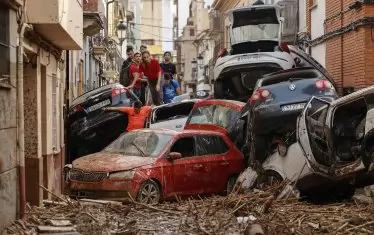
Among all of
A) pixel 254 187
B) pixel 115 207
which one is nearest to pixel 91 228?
pixel 115 207

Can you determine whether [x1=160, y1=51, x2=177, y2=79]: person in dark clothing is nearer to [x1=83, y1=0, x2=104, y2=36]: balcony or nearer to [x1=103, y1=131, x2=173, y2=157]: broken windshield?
[x1=83, y1=0, x2=104, y2=36]: balcony

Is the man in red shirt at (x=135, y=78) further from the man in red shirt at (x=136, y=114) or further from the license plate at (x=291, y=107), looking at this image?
the license plate at (x=291, y=107)

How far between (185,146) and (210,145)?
70 centimetres

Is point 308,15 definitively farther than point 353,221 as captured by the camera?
Yes

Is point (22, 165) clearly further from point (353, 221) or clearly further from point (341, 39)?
point (341, 39)

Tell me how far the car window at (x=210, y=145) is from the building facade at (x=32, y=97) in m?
2.61

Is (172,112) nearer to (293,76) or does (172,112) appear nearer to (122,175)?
(293,76)

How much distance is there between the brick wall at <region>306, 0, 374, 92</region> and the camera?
→ 52.5 feet

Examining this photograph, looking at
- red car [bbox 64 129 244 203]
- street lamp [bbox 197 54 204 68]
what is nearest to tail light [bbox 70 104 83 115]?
red car [bbox 64 129 244 203]

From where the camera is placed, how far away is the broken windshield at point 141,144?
12.0m

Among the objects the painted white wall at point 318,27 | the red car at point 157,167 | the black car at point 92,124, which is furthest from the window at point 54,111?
the painted white wall at point 318,27

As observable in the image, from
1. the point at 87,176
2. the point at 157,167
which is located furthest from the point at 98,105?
the point at 157,167

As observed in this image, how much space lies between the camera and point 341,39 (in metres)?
17.8

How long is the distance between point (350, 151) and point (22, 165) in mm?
4963
